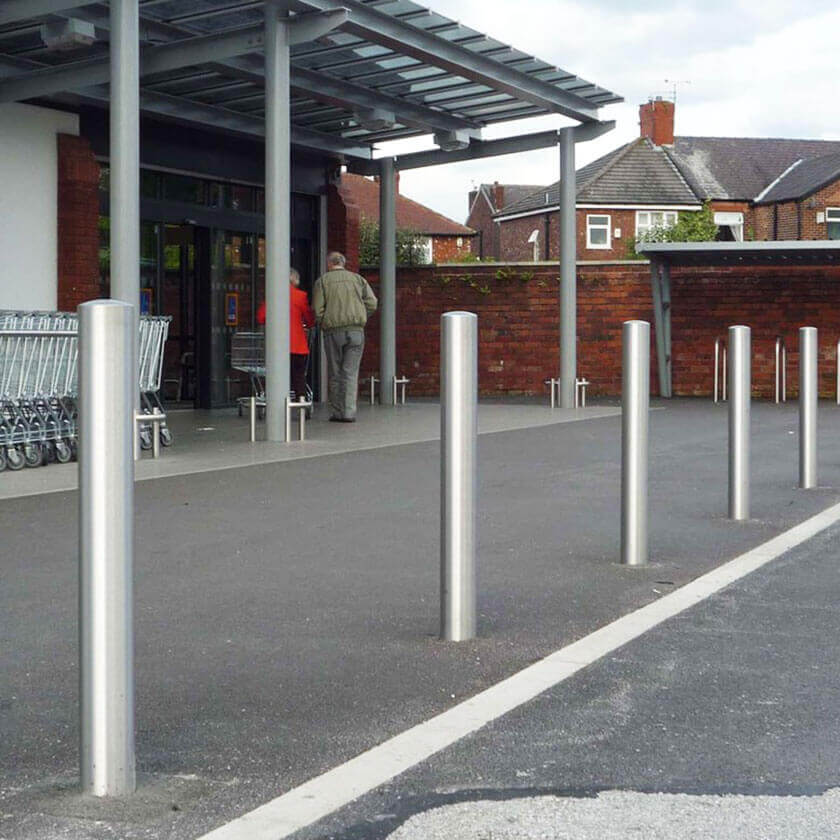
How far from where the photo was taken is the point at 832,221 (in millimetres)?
57500

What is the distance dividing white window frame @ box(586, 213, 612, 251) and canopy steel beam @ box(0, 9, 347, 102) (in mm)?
42647

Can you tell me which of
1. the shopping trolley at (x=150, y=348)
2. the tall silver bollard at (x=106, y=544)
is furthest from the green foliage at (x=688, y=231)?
the tall silver bollard at (x=106, y=544)

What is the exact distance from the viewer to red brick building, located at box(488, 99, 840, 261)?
57.7m

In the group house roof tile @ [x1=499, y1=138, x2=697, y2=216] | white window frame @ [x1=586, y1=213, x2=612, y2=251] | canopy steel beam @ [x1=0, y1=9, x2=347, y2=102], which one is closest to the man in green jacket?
canopy steel beam @ [x1=0, y1=9, x2=347, y2=102]

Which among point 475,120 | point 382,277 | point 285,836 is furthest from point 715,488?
point 382,277

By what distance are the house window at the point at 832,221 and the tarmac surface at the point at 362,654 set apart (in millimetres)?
49445

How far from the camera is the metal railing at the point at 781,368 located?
1008 inches

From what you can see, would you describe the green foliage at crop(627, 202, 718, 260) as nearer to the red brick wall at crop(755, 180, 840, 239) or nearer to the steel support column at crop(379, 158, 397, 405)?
the red brick wall at crop(755, 180, 840, 239)

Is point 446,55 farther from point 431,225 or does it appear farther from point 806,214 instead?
point 431,225

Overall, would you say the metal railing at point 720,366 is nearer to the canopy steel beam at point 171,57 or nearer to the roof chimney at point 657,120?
the canopy steel beam at point 171,57

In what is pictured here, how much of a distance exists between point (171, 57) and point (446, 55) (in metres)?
3.10

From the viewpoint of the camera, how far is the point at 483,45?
16.9m

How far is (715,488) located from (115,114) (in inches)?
242

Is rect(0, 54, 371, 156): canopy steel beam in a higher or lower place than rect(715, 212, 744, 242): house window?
lower
